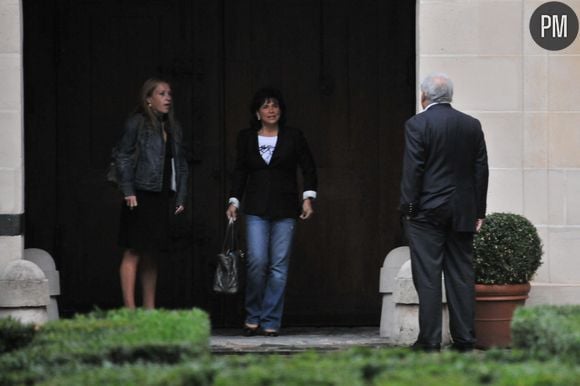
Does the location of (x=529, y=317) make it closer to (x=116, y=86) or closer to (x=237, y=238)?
(x=237, y=238)

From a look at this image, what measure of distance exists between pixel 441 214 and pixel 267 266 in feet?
7.16

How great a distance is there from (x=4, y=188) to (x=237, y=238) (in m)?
2.20

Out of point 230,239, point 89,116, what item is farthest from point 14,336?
point 89,116

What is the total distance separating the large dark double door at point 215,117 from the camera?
1298 cm

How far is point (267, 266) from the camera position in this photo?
11820 millimetres

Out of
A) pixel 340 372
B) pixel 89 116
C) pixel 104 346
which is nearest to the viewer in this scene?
pixel 340 372

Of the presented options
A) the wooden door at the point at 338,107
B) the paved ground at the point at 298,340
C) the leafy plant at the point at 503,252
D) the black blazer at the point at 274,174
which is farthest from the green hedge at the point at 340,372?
the wooden door at the point at 338,107

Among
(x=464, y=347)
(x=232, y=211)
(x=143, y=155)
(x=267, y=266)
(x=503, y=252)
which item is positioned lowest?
(x=464, y=347)

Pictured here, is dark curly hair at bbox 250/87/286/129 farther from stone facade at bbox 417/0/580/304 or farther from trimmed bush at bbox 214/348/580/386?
trimmed bush at bbox 214/348/580/386

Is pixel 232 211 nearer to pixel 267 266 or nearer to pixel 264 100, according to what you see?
pixel 267 266

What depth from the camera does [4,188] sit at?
1116cm

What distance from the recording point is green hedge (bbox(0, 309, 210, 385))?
20.8 feet

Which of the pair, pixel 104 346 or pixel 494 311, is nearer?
pixel 104 346

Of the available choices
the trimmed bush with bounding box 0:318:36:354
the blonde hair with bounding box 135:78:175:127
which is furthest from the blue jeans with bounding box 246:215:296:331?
the trimmed bush with bounding box 0:318:36:354
